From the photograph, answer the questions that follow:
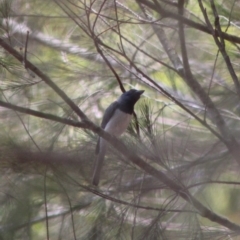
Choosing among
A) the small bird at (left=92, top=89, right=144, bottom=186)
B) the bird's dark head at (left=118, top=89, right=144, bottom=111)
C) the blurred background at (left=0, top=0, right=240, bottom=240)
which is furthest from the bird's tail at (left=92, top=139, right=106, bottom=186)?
the bird's dark head at (left=118, top=89, right=144, bottom=111)

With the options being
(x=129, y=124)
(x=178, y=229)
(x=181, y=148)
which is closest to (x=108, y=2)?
(x=129, y=124)

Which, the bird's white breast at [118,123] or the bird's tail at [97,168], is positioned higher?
the bird's white breast at [118,123]

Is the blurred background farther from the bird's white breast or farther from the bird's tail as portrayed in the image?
the bird's white breast

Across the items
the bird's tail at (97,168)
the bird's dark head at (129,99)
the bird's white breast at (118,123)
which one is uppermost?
the bird's dark head at (129,99)

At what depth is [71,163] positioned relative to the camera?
190 centimetres

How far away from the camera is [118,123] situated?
236 cm

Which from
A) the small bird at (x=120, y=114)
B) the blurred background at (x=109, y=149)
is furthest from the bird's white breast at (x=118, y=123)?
the blurred background at (x=109, y=149)

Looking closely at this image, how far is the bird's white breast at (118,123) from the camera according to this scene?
231cm

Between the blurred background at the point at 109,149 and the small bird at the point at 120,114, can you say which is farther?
the small bird at the point at 120,114

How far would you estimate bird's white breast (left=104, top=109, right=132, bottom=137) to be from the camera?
2309 mm

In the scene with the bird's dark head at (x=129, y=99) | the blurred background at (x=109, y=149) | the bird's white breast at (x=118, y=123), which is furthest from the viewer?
the bird's dark head at (x=129, y=99)

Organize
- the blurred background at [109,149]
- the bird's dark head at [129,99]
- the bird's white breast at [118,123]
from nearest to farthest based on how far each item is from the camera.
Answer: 1. the blurred background at [109,149]
2. the bird's white breast at [118,123]
3. the bird's dark head at [129,99]

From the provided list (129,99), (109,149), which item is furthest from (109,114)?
(109,149)

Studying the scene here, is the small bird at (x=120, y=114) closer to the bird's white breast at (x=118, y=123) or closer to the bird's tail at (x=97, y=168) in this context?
the bird's white breast at (x=118, y=123)
